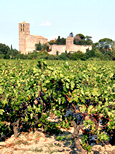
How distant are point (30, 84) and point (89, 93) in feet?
7.54

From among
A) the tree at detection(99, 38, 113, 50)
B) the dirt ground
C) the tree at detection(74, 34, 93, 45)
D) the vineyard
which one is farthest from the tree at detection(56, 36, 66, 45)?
the dirt ground

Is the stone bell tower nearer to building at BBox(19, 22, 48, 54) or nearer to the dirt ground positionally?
building at BBox(19, 22, 48, 54)

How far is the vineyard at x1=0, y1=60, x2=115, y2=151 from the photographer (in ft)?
16.4

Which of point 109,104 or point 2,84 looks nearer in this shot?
point 109,104

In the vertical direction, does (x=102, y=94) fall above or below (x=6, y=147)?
above

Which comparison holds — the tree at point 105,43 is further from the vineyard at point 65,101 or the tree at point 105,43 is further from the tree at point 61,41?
the vineyard at point 65,101

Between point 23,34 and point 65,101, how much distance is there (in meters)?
105

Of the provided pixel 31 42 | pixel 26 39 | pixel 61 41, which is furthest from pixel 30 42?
pixel 61 41

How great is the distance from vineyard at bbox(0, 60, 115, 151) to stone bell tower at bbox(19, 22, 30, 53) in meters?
99.6

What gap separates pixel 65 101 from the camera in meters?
5.57

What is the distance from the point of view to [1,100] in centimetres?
633

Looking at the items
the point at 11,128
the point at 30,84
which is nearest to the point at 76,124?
the point at 30,84

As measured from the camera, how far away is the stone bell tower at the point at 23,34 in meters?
106

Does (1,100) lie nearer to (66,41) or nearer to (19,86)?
(19,86)
